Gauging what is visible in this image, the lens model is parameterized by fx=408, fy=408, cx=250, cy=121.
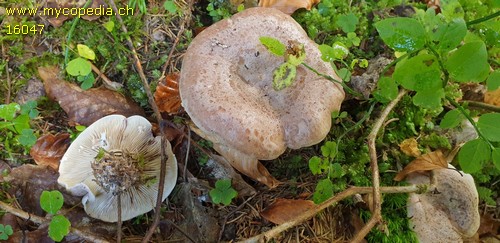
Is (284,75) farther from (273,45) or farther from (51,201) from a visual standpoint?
(51,201)

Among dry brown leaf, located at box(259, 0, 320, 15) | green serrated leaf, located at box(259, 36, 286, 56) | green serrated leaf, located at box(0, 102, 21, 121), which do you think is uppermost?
green serrated leaf, located at box(259, 36, 286, 56)

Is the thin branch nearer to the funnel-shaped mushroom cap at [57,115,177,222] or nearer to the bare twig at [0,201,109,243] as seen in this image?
the funnel-shaped mushroom cap at [57,115,177,222]

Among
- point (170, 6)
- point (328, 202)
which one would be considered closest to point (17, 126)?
point (170, 6)

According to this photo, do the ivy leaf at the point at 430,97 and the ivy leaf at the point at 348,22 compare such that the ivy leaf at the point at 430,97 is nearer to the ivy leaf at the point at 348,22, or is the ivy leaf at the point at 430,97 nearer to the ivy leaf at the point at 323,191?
the ivy leaf at the point at 323,191

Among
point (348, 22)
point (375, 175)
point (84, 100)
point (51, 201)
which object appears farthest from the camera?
point (348, 22)

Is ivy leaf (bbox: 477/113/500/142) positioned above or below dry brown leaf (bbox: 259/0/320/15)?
below

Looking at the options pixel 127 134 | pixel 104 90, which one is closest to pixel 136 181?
pixel 127 134

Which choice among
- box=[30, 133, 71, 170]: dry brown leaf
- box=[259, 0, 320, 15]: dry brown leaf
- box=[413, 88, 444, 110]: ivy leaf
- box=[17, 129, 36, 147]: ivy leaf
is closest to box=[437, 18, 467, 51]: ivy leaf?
box=[413, 88, 444, 110]: ivy leaf
